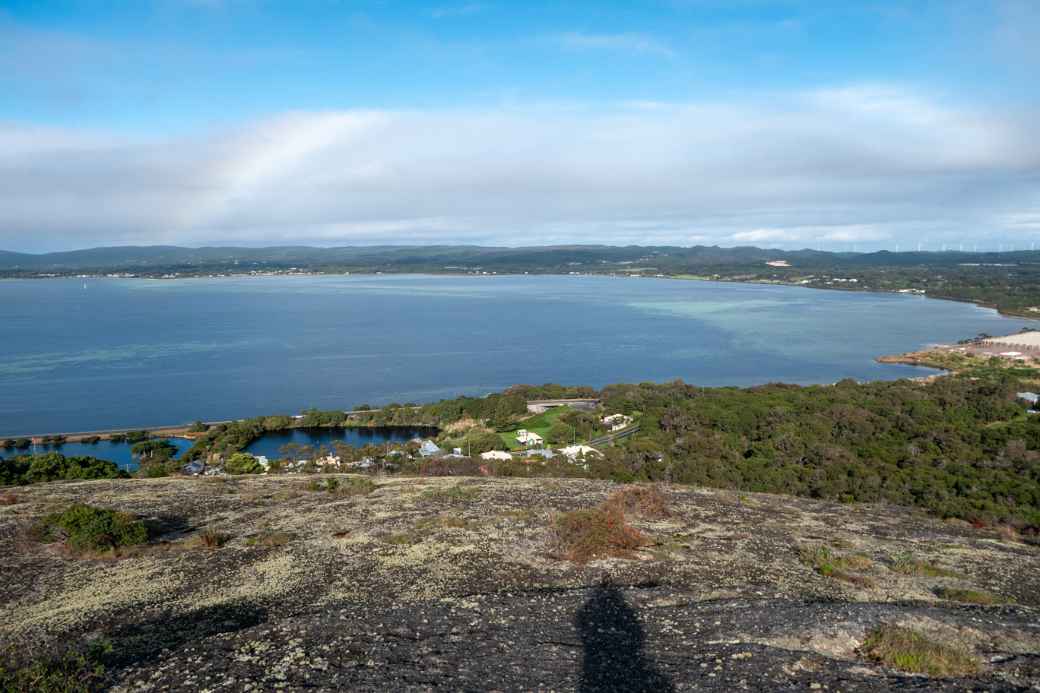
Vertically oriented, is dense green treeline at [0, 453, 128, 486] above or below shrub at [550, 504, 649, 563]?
below

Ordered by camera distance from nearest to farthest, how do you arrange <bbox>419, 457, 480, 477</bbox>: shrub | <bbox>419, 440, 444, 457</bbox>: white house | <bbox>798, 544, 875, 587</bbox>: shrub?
<bbox>798, 544, 875, 587</bbox>: shrub → <bbox>419, 457, 480, 477</bbox>: shrub → <bbox>419, 440, 444, 457</bbox>: white house

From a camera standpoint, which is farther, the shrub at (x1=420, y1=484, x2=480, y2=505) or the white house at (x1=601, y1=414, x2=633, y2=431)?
the white house at (x1=601, y1=414, x2=633, y2=431)

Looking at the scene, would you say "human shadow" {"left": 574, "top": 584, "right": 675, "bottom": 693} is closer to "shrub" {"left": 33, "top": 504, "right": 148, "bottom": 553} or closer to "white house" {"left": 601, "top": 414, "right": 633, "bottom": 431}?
"shrub" {"left": 33, "top": 504, "right": 148, "bottom": 553}

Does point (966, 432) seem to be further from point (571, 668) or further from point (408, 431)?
point (408, 431)

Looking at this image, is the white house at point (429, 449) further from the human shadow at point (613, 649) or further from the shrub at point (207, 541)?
the human shadow at point (613, 649)

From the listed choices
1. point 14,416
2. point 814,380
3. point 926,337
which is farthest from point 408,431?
point 926,337

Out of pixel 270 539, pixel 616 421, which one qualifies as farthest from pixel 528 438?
pixel 270 539

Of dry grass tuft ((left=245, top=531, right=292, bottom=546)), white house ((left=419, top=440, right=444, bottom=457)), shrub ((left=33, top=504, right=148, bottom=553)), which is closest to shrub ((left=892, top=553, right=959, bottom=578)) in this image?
dry grass tuft ((left=245, top=531, right=292, bottom=546))

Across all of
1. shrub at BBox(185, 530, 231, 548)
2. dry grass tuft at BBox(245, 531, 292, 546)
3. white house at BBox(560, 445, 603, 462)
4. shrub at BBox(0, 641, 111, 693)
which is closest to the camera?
shrub at BBox(0, 641, 111, 693)

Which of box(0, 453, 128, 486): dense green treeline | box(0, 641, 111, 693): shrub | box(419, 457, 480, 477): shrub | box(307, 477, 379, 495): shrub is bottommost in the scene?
box(419, 457, 480, 477): shrub
